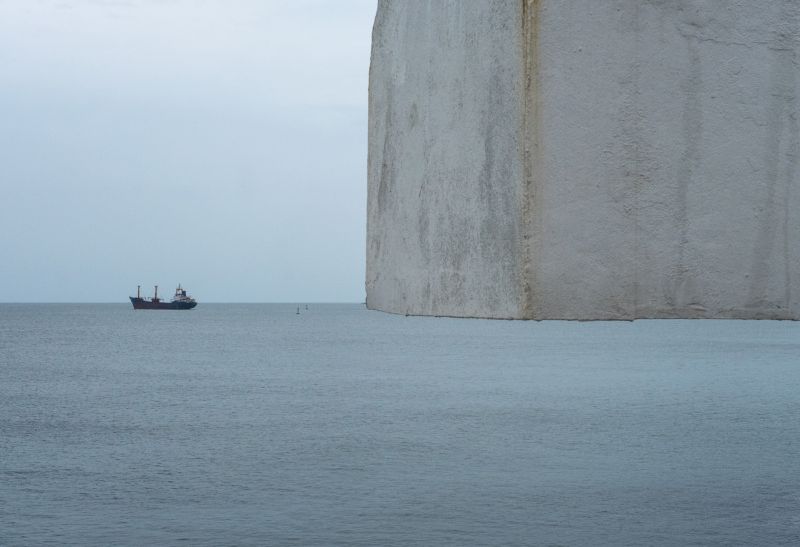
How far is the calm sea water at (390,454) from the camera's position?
76.8 meters

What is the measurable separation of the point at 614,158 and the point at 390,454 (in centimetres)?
10067

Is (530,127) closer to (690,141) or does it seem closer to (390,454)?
(690,141)

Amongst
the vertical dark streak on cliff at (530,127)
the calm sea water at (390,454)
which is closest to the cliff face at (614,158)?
the vertical dark streak on cliff at (530,127)

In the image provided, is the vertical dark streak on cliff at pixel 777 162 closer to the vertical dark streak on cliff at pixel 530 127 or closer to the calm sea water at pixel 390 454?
the vertical dark streak on cliff at pixel 530 127

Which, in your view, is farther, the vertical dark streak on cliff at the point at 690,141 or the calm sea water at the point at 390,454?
the calm sea water at the point at 390,454

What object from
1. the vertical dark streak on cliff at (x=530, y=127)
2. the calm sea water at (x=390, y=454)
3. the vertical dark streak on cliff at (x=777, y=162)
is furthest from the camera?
the calm sea water at (x=390, y=454)

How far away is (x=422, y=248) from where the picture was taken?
6.25 ft

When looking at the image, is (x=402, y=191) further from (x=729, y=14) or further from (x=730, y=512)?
(x=730, y=512)

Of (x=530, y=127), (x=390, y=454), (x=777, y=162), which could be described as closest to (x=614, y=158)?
(x=530, y=127)

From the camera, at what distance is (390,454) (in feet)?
329

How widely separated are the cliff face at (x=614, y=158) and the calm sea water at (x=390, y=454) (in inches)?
1747

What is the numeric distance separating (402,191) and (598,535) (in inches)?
2999

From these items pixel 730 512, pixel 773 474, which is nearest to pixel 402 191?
pixel 730 512

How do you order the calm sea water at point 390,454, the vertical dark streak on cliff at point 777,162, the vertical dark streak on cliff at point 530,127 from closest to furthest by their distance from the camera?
1. the vertical dark streak on cliff at point 530,127
2. the vertical dark streak on cliff at point 777,162
3. the calm sea water at point 390,454
